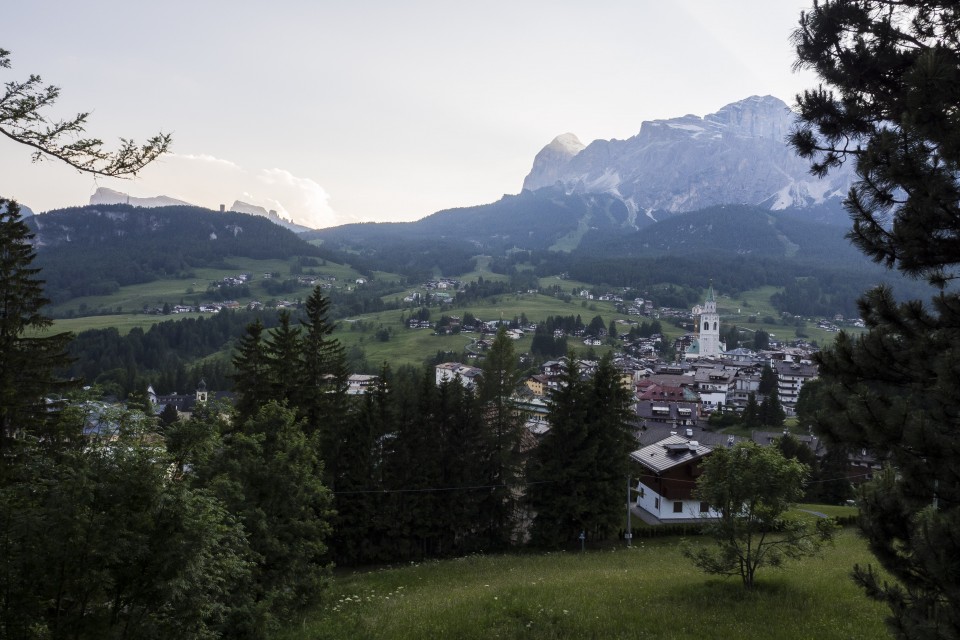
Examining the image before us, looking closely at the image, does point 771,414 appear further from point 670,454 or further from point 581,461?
point 581,461

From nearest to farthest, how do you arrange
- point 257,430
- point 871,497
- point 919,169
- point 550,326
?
point 919,169
point 871,497
point 257,430
point 550,326

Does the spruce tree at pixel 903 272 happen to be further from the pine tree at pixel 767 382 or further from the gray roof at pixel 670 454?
the pine tree at pixel 767 382

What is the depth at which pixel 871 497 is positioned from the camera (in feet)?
29.6

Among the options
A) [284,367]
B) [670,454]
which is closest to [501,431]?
[284,367]

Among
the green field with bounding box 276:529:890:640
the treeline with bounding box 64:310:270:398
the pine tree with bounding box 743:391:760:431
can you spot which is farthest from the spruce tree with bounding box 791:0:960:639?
the treeline with bounding box 64:310:270:398

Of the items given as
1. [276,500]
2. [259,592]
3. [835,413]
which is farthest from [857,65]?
[259,592]

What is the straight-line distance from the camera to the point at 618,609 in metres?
15.3

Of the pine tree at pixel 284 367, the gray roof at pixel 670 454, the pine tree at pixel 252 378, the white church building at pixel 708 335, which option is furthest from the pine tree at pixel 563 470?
the white church building at pixel 708 335

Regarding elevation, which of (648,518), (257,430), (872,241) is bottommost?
(648,518)

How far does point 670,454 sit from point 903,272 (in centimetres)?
4220

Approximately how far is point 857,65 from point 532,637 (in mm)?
12986

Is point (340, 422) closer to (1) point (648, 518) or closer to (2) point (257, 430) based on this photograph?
(2) point (257, 430)

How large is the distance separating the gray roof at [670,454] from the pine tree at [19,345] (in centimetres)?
4015

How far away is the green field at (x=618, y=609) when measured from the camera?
1368 centimetres
